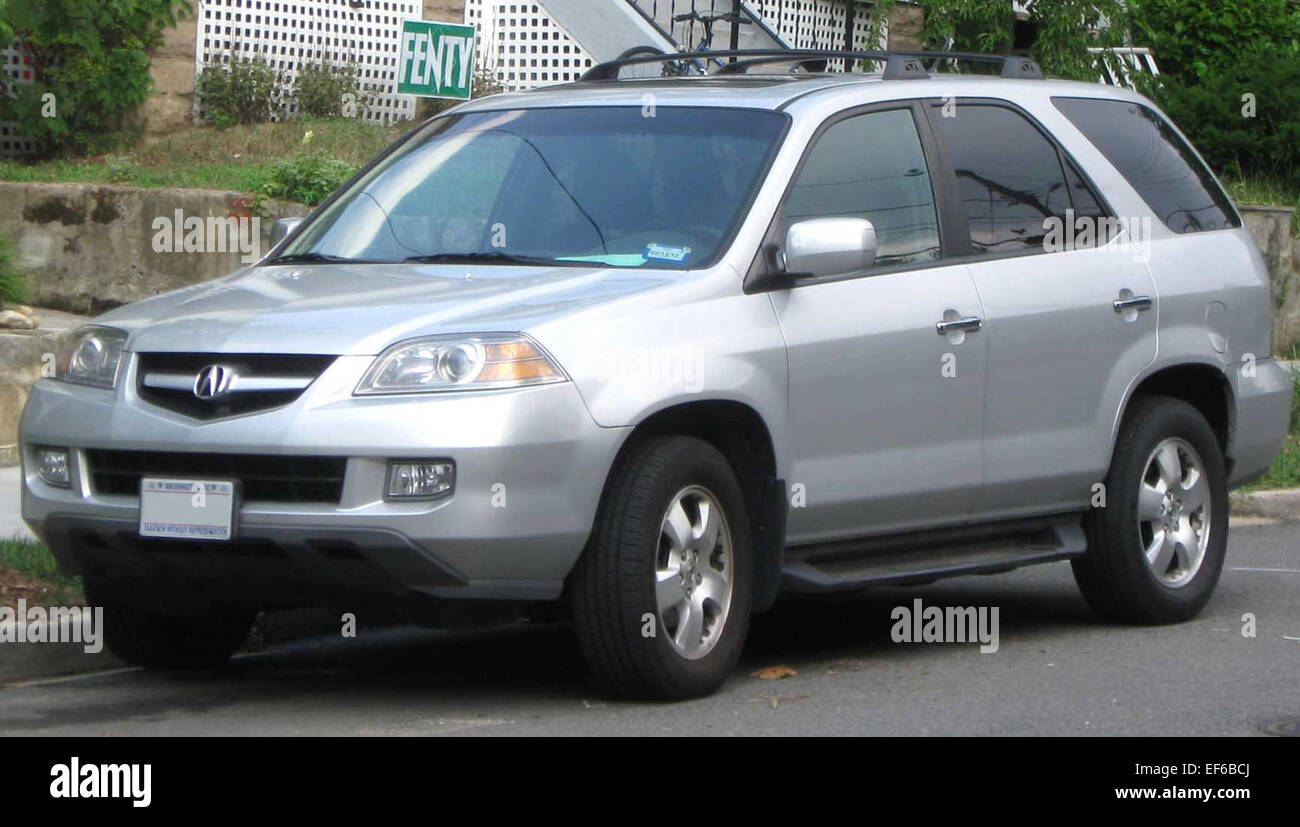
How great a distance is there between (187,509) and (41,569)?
2.00 meters

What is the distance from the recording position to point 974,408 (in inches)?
285

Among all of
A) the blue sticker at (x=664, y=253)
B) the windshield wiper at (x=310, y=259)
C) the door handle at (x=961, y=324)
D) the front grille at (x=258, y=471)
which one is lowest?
the front grille at (x=258, y=471)

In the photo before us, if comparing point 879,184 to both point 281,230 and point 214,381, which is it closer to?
point 281,230

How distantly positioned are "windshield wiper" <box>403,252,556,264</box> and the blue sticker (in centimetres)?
30

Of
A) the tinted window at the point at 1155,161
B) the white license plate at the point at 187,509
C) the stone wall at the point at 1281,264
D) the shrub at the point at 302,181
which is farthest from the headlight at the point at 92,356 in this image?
the stone wall at the point at 1281,264

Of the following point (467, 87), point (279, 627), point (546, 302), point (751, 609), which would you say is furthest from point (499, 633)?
point (467, 87)

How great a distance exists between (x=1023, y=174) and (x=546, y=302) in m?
2.35

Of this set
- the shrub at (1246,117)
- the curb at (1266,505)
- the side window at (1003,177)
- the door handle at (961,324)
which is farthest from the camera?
the shrub at (1246,117)

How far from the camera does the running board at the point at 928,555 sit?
22.5ft

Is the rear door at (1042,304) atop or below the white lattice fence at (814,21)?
below

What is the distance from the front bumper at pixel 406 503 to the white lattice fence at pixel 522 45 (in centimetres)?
1167

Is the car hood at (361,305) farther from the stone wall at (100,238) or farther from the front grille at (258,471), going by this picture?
the stone wall at (100,238)

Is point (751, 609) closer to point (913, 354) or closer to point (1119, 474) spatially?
point (913, 354)

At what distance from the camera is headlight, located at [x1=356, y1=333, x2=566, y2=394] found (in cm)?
585
